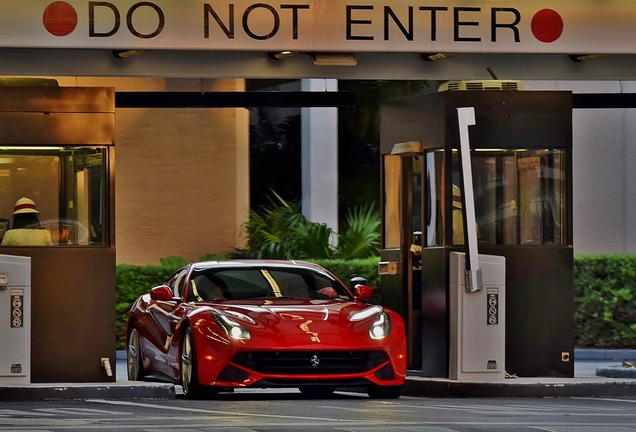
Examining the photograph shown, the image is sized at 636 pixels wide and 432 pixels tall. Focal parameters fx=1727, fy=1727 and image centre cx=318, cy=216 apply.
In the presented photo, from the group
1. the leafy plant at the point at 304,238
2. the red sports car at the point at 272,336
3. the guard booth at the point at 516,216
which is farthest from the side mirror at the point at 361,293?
the leafy plant at the point at 304,238

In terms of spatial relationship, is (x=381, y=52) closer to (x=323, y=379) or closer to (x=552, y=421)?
(x=323, y=379)

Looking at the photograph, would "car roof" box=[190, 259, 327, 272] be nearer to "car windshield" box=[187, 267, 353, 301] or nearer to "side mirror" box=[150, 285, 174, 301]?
"car windshield" box=[187, 267, 353, 301]

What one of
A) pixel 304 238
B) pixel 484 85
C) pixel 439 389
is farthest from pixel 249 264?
pixel 304 238

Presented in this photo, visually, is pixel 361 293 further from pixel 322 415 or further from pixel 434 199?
pixel 322 415

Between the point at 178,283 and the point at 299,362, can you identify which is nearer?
the point at 299,362

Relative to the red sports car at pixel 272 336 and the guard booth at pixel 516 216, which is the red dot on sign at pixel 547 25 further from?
the red sports car at pixel 272 336

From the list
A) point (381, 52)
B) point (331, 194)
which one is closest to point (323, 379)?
point (381, 52)

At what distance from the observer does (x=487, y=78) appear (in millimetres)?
18156

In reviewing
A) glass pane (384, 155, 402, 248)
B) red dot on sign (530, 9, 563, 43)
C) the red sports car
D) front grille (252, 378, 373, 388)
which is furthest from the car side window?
red dot on sign (530, 9, 563, 43)

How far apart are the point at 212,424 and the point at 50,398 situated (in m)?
3.94

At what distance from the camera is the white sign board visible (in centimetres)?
1619

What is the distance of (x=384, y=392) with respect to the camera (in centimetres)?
1555

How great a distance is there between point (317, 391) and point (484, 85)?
3.71m

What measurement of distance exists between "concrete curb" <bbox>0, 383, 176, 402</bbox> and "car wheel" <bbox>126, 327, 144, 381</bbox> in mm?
1611
